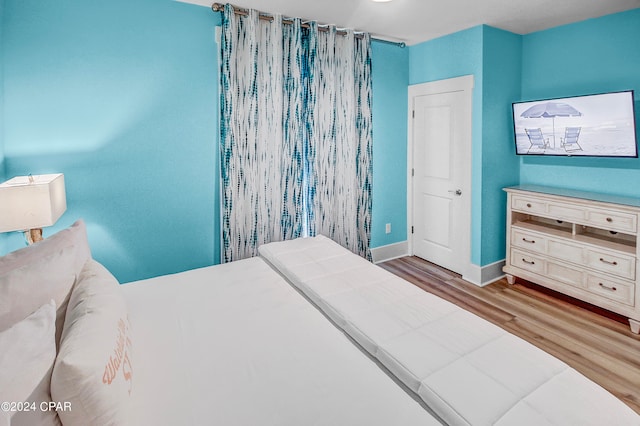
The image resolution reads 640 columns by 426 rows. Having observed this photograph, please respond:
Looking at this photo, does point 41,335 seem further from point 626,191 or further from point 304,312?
point 626,191

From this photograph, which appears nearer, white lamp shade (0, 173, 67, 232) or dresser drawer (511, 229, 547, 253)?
white lamp shade (0, 173, 67, 232)

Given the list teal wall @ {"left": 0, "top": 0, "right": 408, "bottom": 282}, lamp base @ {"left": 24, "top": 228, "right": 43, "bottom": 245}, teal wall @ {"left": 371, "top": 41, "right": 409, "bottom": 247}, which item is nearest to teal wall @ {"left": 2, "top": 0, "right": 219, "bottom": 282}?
teal wall @ {"left": 0, "top": 0, "right": 408, "bottom": 282}

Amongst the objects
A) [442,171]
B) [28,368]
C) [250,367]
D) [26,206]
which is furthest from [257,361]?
[442,171]

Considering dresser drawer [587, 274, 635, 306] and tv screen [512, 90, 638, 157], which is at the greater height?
tv screen [512, 90, 638, 157]

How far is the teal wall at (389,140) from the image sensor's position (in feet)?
13.3

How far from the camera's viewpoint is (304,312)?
1836mm

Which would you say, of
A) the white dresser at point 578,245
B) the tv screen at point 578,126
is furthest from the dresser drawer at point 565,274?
the tv screen at point 578,126

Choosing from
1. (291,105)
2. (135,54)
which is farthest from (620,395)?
(135,54)

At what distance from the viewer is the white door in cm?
377

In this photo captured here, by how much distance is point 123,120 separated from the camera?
108 inches

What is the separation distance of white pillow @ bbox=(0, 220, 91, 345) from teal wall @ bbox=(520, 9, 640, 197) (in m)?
4.08

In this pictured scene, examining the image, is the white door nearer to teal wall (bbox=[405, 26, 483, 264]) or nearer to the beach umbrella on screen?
teal wall (bbox=[405, 26, 483, 264])

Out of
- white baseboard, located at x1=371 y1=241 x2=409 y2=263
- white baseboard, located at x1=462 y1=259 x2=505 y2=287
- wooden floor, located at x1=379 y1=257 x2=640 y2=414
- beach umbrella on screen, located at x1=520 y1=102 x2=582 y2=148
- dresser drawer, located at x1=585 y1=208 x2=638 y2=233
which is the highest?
beach umbrella on screen, located at x1=520 y1=102 x2=582 y2=148

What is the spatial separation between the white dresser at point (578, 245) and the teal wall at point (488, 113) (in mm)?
173
